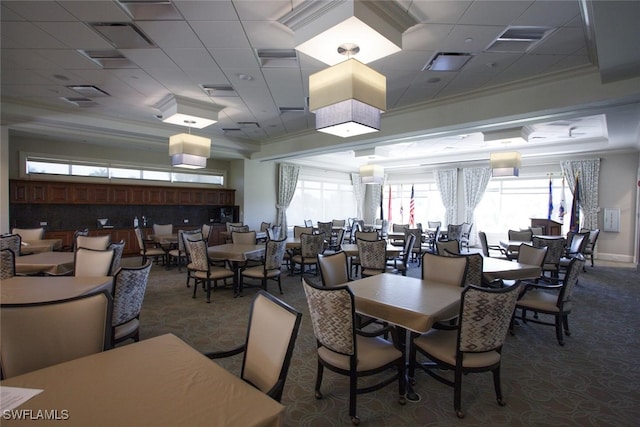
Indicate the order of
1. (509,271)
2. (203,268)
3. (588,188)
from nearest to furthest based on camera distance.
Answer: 1. (509,271)
2. (203,268)
3. (588,188)

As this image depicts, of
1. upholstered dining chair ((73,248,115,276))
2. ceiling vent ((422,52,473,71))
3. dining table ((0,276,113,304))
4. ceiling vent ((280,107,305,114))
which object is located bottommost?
dining table ((0,276,113,304))

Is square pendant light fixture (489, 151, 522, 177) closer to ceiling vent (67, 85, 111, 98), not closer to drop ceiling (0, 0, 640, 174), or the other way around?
drop ceiling (0, 0, 640, 174)

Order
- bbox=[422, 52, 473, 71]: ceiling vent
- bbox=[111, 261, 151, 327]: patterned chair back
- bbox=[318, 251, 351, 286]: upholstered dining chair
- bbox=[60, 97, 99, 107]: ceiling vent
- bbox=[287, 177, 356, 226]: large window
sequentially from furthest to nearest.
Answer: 1. bbox=[287, 177, 356, 226]: large window
2. bbox=[60, 97, 99, 107]: ceiling vent
3. bbox=[422, 52, 473, 71]: ceiling vent
4. bbox=[318, 251, 351, 286]: upholstered dining chair
5. bbox=[111, 261, 151, 327]: patterned chair back

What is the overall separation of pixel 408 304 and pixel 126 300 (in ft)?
7.74

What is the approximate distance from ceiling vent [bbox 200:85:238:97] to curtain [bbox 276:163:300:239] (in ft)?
18.7

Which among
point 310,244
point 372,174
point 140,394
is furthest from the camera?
point 372,174

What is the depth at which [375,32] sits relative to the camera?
2.88m

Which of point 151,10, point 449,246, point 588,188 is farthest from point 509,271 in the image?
point 588,188

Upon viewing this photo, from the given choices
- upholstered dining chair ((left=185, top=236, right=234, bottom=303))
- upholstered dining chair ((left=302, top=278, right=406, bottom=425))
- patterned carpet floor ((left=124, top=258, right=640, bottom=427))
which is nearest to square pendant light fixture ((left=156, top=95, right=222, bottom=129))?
upholstered dining chair ((left=185, top=236, right=234, bottom=303))

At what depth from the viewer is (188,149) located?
19.5 ft

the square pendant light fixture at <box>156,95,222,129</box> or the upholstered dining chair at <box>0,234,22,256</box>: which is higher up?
the square pendant light fixture at <box>156,95,222,129</box>

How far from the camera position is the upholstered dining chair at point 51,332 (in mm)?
1506

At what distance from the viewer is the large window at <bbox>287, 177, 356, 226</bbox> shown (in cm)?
1209

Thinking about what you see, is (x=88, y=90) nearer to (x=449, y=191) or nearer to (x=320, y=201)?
(x=320, y=201)
